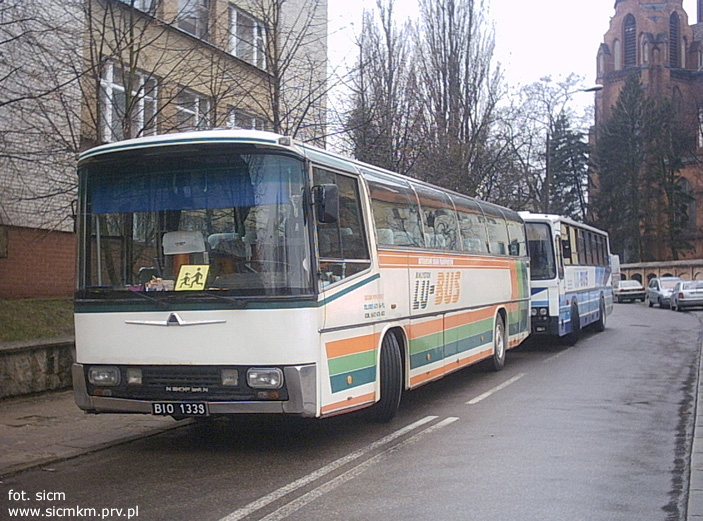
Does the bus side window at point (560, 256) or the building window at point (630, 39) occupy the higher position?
the building window at point (630, 39)

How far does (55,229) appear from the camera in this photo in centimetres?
1800

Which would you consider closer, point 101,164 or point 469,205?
point 101,164

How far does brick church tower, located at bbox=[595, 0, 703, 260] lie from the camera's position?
77.2 meters

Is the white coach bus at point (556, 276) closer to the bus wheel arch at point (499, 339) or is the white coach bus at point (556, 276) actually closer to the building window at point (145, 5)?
the bus wheel arch at point (499, 339)

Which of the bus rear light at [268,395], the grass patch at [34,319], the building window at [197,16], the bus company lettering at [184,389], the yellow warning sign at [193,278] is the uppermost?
the building window at [197,16]

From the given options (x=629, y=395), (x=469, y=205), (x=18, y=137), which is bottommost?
(x=629, y=395)

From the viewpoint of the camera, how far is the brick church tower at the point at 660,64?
253ft

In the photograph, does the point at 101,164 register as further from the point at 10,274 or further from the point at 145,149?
the point at 10,274

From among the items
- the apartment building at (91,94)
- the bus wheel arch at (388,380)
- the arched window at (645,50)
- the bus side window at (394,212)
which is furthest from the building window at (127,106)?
the arched window at (645,50)

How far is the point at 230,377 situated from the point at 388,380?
2365 millimetres

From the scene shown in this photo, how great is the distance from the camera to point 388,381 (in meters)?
9.93

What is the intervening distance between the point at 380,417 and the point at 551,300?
1029 cm

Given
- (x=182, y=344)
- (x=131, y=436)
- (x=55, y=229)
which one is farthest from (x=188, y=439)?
(x=55, y=229)

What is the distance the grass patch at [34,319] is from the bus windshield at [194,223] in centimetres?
524
